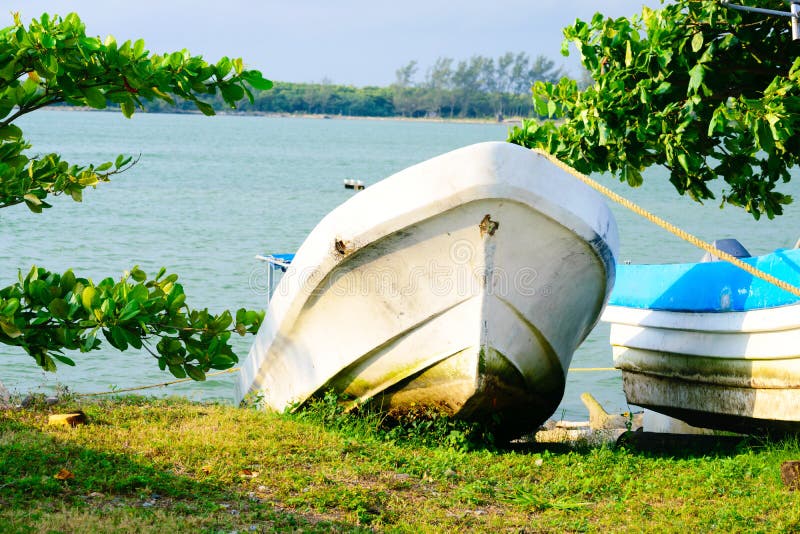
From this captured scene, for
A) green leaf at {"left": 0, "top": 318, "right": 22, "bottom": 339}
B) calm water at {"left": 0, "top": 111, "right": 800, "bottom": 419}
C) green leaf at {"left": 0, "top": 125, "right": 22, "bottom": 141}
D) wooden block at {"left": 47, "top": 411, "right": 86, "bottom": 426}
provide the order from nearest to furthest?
green leaf at {"left": 0, "top": 318, "right": 22, "bottom": 339} < green leaf at {"left": 0, "top": 125, "right": 22, "bottom": 141} < wooden block at {"left": 47, "top": 411, "right": 86, "bottom": 426} < calm water at {"left": 0, "top": 111, "right": 800, "bottom": 419}

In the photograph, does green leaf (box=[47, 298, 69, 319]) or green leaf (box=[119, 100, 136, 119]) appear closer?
green leaf (box=[47, 298, 69, 319])

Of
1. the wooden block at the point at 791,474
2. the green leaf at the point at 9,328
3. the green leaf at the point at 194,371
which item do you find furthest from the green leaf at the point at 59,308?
the wooden block at the point at 791,474

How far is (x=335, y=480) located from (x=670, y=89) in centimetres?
375

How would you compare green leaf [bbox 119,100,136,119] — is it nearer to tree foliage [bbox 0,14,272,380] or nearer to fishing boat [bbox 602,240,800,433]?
tree foliage [bbox 0,14,272,380]

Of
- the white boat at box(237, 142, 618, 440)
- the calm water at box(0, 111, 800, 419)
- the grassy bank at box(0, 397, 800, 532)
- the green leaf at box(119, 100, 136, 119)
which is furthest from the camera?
the calm water at box(0, 111, 800, 419)

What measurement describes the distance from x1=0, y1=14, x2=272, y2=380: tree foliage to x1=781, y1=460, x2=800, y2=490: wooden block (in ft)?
10.2

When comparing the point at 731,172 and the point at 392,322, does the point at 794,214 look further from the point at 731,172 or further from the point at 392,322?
the point at 392,322

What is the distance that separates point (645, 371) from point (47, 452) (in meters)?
5.06

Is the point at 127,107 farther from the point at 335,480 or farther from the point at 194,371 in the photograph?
the point at 335,480

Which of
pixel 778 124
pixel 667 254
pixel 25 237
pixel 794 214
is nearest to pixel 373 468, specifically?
pixel 778 124

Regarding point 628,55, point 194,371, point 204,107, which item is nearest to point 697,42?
point 628,55

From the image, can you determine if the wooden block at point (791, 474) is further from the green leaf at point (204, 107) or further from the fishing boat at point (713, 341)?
the green leaf at point (204, 107)

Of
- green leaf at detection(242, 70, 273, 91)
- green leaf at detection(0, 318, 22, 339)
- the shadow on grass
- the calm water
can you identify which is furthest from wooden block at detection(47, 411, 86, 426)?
the calm water

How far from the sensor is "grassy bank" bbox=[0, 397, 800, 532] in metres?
4.23
